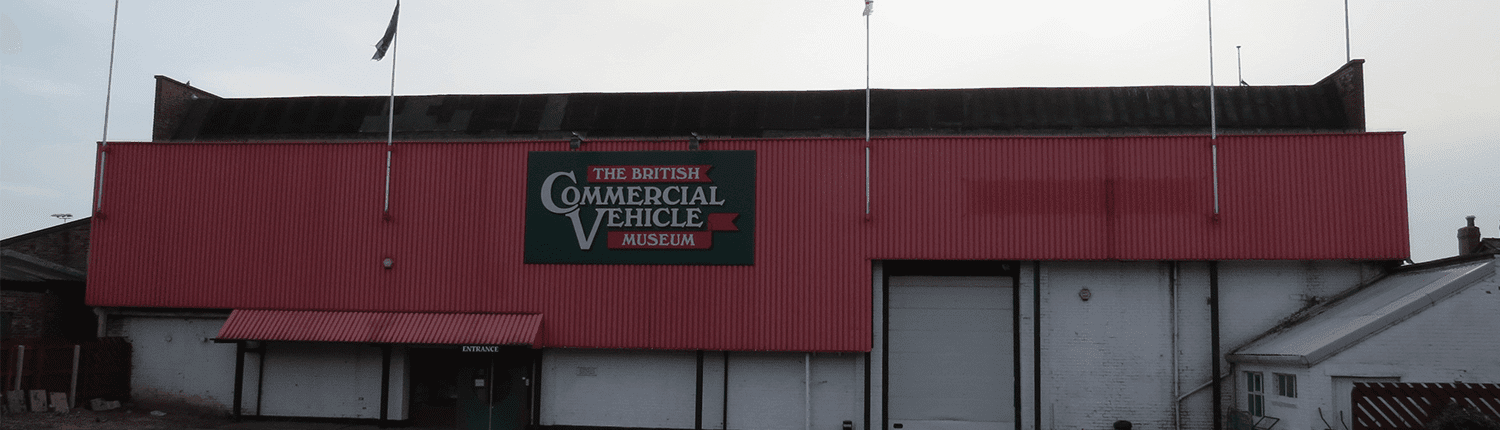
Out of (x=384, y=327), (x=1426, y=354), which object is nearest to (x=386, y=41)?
(x=384, y=327)

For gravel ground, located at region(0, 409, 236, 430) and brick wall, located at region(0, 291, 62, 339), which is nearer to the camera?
gravel ground, located at region(0, 409, 236, 430)

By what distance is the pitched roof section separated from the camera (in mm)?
18672

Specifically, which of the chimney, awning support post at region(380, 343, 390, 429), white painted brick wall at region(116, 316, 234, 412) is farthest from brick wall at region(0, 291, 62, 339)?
the chimney

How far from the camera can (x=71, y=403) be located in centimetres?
2380

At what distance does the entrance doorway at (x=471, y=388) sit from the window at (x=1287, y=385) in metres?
16.6

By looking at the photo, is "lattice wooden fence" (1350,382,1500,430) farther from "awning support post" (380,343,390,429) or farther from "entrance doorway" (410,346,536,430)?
"awning support post" (380,343,390,429)

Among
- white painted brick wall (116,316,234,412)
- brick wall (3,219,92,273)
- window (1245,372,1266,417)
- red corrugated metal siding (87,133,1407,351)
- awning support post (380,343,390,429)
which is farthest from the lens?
brick wall (3,219,92,273)

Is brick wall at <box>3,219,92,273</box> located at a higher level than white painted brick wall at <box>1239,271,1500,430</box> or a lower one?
higher

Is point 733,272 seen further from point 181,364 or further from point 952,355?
point 181,364

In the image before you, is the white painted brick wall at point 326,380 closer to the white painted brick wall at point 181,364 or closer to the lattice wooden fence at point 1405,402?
the white painted brick wall at point 181,364

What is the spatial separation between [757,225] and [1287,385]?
11730 mm

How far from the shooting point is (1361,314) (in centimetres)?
1989

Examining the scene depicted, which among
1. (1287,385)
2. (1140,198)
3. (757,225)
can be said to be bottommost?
(1287,385)

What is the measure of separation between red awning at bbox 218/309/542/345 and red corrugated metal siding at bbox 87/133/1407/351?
0.29 metres
